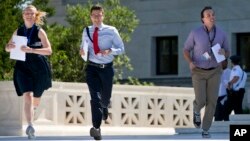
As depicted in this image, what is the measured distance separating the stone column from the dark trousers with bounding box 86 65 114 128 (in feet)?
14.6

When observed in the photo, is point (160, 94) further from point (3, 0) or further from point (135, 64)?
point (135, 64)

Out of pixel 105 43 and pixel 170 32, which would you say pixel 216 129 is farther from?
pixel 170 32

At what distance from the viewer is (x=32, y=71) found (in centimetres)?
1530

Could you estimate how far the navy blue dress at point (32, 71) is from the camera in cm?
1524

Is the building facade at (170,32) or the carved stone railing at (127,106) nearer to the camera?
the carved stone railing at (127,106)

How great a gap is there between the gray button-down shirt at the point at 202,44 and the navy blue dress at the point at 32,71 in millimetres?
2248

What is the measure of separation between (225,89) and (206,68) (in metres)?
A: 8.95

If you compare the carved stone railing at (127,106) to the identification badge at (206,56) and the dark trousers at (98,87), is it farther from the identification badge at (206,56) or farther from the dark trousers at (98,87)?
the dark trousers at (98,87)

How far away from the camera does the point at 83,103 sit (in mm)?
20438

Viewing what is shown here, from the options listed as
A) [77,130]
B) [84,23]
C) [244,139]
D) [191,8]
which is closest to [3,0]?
[84,23]

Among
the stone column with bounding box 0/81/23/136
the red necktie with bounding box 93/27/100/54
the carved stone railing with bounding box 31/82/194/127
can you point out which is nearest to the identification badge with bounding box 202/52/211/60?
the red necktie with bounding box 93/27/100/54

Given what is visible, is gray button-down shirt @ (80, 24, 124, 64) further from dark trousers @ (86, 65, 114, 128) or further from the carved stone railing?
the carved stone railing

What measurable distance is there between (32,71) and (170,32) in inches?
849

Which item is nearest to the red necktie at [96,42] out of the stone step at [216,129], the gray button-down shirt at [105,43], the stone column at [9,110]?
the gray button-down shirt at [105,43]
